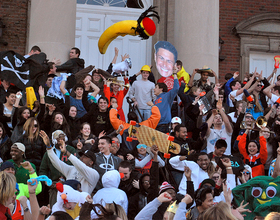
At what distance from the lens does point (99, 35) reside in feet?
49.4

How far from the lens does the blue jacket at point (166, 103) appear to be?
954 centimetres

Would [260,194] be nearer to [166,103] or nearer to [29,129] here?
[29,129]

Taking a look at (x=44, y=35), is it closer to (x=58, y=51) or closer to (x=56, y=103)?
(x=58, y=51)

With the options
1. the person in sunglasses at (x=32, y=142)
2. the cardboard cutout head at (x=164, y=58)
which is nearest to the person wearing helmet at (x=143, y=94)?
the cardboard cutout head at (x=164, y=58)

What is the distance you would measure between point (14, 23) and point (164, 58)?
20.1ft

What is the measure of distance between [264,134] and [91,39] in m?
7.56

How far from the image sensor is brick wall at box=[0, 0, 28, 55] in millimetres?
14383

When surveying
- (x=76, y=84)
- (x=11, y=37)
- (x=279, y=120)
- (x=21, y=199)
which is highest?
(x=11, y=37)

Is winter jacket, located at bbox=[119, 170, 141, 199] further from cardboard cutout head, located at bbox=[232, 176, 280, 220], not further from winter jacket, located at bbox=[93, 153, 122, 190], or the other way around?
cardboard cutout head, located at bbox=[232, 176, 280, 220]

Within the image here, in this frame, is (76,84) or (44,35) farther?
(44,35)

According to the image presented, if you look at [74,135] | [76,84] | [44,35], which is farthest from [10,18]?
[74,135]

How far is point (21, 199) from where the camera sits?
230 inches

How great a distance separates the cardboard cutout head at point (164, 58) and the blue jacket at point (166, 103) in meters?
0.53

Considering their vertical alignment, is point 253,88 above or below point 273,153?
above
